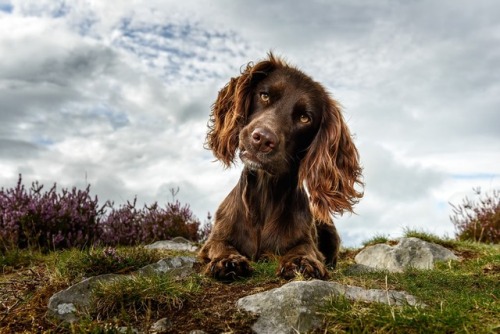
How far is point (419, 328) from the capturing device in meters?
3.07

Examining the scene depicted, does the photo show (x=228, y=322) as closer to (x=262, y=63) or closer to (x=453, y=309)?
(x=453, y=309)

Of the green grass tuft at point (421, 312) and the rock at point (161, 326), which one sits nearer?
the green grass tuft at point (421, 312)

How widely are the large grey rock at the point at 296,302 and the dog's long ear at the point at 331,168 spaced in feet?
5.02

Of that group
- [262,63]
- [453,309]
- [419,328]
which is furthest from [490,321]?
[262,63]

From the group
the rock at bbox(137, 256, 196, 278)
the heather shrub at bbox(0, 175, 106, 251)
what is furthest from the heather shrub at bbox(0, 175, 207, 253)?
the rock at bbox(137, 256, 196, 278)

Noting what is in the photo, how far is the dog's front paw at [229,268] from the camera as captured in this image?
4227mm

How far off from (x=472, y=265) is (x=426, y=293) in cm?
320

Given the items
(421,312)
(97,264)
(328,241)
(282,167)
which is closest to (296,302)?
(421,312)

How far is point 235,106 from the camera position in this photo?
5359 mm

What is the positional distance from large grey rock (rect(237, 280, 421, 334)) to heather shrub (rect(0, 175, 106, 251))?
4.88m

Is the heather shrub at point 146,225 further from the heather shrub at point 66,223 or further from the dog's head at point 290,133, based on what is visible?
the dog's head at point 290,133

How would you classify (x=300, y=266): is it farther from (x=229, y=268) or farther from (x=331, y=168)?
(x=331, y=168)

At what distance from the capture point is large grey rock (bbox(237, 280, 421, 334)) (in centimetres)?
322

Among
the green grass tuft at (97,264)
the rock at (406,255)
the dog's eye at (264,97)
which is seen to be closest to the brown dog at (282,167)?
the dog's eye at (264,97)
